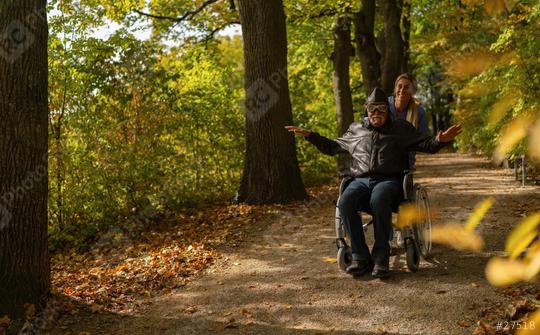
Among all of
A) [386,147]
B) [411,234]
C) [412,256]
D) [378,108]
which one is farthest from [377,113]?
[412,256]

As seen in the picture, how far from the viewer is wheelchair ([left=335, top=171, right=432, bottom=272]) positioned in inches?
193

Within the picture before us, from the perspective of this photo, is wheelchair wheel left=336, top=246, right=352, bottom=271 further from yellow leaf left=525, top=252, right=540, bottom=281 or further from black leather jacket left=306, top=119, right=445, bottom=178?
yellow leaf left=525, top=252, right=540, bottom=281

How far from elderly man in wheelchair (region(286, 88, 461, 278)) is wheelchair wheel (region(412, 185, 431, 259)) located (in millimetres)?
243

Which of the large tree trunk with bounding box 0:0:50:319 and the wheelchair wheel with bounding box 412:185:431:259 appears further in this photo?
the wheelchair wheel with bounding box 412:185:431:259

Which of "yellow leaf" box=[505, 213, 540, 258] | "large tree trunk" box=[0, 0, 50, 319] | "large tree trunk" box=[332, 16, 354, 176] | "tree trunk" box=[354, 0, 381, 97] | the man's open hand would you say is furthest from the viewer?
"tree trunk" box=[354, 0, 381, 97]

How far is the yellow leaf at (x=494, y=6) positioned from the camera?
40.3 inches

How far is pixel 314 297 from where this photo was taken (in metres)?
4.70

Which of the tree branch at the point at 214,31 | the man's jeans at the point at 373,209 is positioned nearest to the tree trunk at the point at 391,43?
the tree branch at the point at 214,31

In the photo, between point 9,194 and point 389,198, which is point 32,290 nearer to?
point 9,194

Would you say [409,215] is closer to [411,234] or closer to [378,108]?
[411,234]

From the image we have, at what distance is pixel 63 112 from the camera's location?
8.75 metres

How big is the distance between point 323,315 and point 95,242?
5.32 m

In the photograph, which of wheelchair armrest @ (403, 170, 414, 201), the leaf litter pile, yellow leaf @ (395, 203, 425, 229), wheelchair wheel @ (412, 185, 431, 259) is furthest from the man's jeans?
yellow leaf @ (395, 203, 425, 229)

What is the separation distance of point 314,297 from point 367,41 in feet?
42.2
